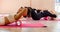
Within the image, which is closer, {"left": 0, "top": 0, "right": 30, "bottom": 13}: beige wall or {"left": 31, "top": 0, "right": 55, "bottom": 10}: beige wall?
{"left": 31, "top": 0, "right": 55, "bottom": 10}: beige wall

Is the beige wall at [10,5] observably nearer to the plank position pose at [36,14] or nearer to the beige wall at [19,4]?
the beige wall at [19,4]

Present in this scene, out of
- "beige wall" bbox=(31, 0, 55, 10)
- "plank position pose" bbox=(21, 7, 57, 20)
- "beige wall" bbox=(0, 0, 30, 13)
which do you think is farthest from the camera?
"beige wall" bbox=(0, 0, 30, 13)

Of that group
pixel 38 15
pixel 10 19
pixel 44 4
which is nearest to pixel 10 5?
pixel 44 4

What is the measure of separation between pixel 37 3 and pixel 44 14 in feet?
7.69

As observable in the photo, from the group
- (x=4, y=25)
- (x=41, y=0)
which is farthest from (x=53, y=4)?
(x=4, y=25)

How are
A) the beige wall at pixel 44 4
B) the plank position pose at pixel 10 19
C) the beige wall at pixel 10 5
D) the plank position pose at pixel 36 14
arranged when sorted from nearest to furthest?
the plank position pose at pixel 10 19, the plank position pose at pixel 36 14, the beige wall at pixel 44 4, the beige wall at pixel 10 5

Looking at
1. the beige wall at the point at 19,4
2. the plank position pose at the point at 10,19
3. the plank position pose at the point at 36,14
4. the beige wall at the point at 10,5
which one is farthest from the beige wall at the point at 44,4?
the plank position pose at the point at 10,19

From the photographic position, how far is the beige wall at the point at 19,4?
5418 millimetres

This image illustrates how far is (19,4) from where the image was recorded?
18.3 feet

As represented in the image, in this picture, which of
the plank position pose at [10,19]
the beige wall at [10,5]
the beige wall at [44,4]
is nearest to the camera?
the plank position pose at [10,19]

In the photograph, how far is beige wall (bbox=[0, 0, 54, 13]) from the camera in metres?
5.42

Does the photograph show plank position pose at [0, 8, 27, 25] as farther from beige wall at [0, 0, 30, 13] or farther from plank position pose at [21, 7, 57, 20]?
beige wall at [0, 0, 30, 13]

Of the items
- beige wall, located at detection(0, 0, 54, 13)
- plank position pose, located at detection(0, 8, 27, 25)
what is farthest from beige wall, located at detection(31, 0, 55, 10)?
plank position pose, located at detection(0, 8, 27, 25)

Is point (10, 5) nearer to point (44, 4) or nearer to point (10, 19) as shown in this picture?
point (44, 4)
